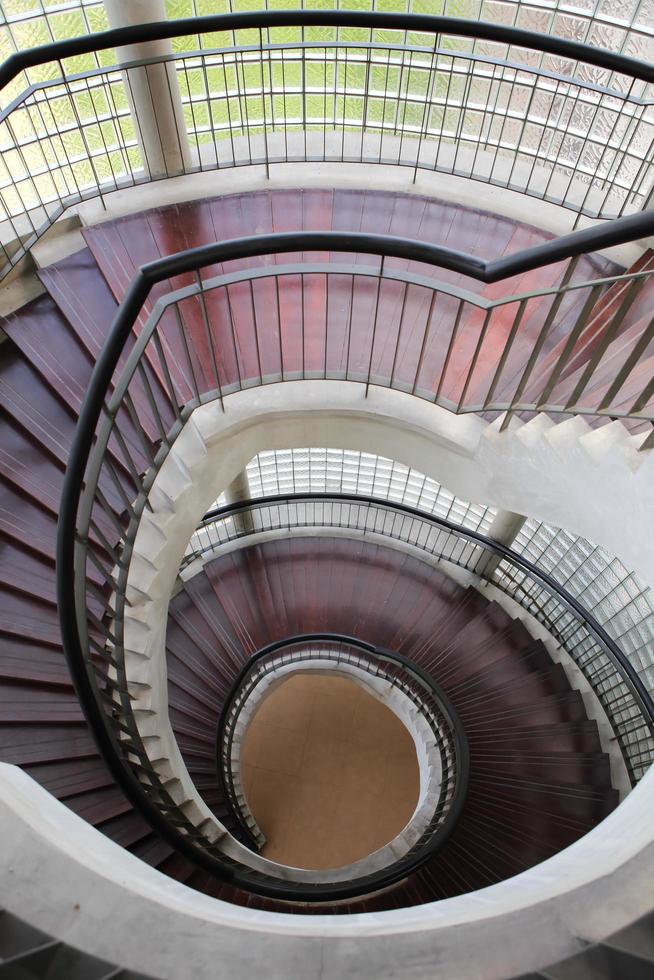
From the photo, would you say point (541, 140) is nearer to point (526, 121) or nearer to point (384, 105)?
point (526, 121)

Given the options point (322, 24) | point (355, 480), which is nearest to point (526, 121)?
point (322, 24)

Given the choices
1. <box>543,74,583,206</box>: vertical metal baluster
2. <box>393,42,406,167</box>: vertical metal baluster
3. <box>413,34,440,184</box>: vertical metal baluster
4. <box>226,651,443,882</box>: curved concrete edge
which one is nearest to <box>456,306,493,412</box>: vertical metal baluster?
<box>543,74,583,206</box>: vertical metal baluster

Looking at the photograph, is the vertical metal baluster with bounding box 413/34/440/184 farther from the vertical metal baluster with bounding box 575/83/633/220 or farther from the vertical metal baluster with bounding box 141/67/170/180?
the vertical metal baluster with bounding box 141/67/170/180

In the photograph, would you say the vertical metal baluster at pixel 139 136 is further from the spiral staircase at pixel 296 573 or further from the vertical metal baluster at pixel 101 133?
the vertical metal baluster at pixel 101 133

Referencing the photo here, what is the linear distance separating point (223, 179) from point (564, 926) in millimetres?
7865

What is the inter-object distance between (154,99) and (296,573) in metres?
7.28

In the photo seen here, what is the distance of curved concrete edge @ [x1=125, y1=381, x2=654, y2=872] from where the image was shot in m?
4.40

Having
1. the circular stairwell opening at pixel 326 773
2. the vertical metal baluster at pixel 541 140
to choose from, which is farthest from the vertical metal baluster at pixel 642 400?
the circular stairwell opening at pixel 326 773

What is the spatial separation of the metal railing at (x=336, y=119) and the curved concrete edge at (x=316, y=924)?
6070 millimetres

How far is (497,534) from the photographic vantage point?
9938mm

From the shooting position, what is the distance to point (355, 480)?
11500 mm

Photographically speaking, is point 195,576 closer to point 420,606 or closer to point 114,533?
point 420,606

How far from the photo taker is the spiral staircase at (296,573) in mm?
2479

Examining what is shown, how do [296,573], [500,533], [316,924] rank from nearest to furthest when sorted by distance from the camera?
1. [316,924]
2. [500,533]
3. [296,573]
